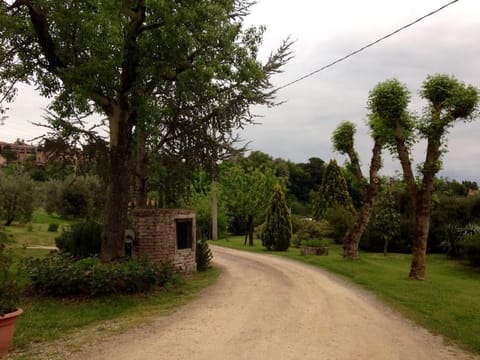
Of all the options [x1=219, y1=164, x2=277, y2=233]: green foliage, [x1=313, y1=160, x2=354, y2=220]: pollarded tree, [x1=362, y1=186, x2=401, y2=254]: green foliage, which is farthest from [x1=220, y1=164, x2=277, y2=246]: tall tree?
[x1=362, y1=186, x2=401, y2=254]: green foliage

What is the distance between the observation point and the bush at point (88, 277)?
1002 centimetres

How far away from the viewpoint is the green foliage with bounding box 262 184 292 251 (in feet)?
79.2

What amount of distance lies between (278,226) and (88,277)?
15.3 metres

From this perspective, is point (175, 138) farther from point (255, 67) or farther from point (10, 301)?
point (10, 301)

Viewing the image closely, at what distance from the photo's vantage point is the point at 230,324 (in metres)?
8.00

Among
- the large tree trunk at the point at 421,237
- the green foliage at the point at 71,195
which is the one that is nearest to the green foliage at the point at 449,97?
the large tree trunk at the point at 421,237

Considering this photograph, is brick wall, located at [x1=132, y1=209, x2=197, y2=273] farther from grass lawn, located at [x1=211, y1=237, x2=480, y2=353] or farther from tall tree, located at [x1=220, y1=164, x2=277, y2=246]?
tall tree, located at [x1=220, y1=164, x2=277, y2=246]

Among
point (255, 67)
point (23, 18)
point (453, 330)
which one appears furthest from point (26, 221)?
point (453, 330)

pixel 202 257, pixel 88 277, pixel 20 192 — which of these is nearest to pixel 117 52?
pixel 88 277

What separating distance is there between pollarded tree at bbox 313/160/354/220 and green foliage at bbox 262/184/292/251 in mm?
10462

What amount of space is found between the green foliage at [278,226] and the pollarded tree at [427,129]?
10083 mm

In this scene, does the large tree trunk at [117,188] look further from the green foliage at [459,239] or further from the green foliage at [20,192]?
the green foliage at [20,192]

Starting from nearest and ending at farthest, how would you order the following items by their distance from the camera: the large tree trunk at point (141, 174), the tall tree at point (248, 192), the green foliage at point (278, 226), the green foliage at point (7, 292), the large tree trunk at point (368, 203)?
the green foliage at point (7, 292) < the large tree trunk at point (141, 174) < the large tree trunk at point (368, 203) < the green foliage at point (278, 226) < the tall tree at point (248, 192)

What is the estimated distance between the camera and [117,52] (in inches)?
405
